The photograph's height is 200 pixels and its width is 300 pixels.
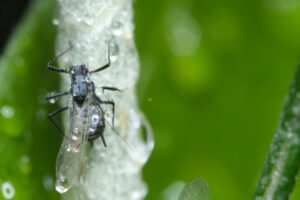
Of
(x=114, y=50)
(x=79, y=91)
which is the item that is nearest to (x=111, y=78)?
(x=114, y=50)

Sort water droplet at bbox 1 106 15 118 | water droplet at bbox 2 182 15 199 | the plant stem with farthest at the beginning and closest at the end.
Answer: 1. water droplet at bbox 1 106 15 118
2. water droplet at bbox 2 182 15 199
3. the plant stem

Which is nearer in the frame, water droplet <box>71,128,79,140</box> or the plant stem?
the plant stem

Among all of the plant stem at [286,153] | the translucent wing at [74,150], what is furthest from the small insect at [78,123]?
the plant stem at [286,153]

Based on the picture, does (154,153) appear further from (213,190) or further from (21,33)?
(21,33)

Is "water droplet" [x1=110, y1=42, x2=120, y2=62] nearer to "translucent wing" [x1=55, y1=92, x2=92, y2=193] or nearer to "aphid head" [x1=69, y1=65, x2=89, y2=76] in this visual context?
"aphid head" [x1=69, y1=65, x2=89, y2=76]

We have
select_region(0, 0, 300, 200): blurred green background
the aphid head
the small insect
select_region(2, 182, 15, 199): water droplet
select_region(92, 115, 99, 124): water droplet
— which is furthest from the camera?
select_region(92, 115, 99, 124): water droplet

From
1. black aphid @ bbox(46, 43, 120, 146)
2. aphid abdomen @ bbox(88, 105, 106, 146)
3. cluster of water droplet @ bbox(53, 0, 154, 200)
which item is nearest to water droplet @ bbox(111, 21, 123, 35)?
cluster of water droplet @ bbox(53, 0, 154, 200)

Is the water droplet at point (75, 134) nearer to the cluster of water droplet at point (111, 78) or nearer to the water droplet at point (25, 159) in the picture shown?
the cluster of water droplet at point (111, 78)

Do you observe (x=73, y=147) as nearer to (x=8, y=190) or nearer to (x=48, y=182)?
(x=48, y=182)
